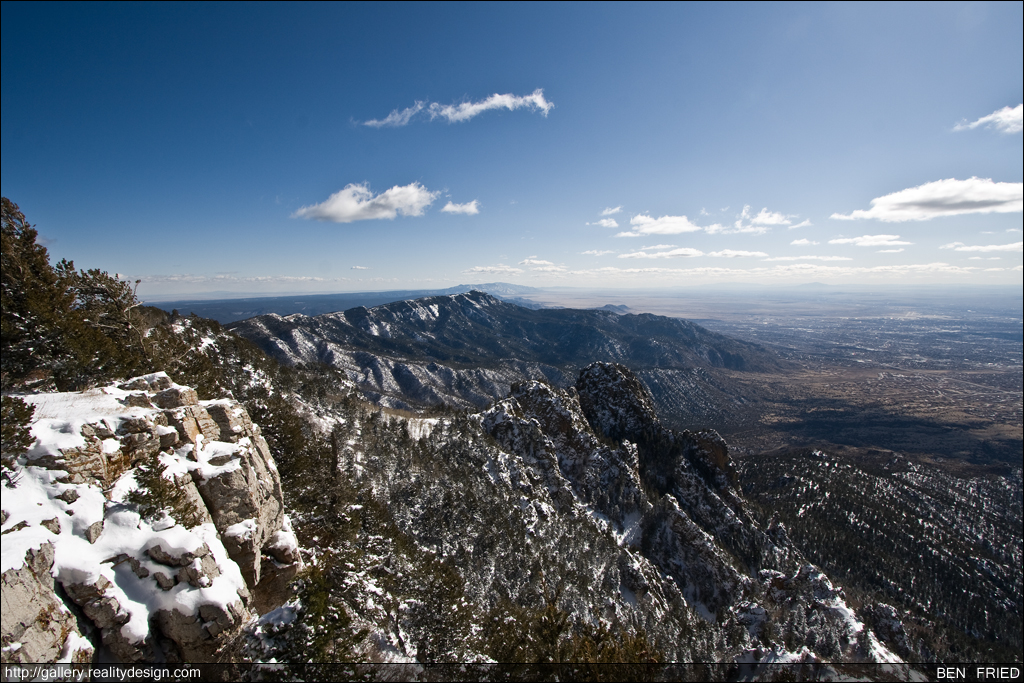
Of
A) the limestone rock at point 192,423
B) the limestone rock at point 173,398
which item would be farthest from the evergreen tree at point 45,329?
the limestone rock at point 192,423

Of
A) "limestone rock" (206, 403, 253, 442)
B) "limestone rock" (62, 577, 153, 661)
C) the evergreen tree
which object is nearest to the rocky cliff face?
"limestone rock" (62, 577, 153, 661)

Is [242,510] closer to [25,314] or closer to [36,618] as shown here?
[36,618]

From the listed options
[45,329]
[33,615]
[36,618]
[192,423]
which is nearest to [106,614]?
[36,618]

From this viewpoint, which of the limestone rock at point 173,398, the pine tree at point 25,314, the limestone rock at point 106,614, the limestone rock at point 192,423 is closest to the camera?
the limestone rock at point 106,614

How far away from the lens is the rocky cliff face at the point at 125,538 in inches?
488

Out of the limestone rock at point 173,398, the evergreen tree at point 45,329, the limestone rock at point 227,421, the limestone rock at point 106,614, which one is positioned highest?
the evergreen tree at point 45,329

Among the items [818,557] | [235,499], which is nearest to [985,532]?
[818,557]

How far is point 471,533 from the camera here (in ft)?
159

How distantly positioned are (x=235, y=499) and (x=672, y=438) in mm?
89737

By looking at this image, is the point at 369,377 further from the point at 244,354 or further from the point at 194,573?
the point at 194,573

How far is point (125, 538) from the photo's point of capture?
1495 centimetres

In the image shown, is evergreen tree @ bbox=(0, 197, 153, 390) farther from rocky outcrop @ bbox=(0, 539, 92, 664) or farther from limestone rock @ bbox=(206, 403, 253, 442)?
rocky outcrop @ bbox=(0, 539, 92, 664)

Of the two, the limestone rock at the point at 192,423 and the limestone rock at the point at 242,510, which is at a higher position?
the limestone rock at the point at 192,423

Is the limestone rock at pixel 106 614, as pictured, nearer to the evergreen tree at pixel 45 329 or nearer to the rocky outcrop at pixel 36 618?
the rocky outcrop at pixel 36 618
